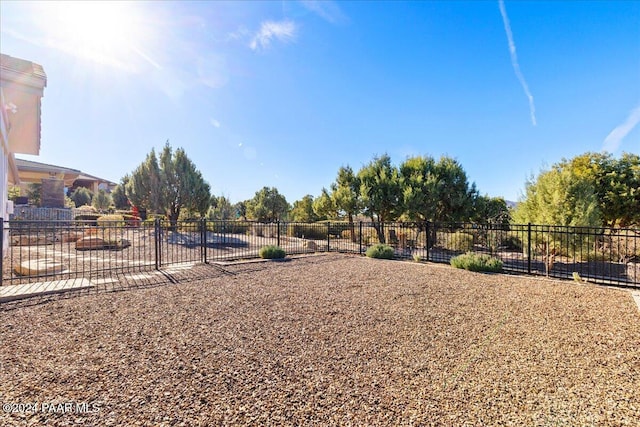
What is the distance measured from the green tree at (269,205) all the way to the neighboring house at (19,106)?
590 inches

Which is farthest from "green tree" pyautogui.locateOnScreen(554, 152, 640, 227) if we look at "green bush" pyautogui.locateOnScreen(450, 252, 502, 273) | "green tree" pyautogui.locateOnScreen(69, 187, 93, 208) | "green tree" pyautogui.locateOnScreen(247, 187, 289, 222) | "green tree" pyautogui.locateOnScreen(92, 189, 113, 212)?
"green tree" pyautogui.locateOnScreen(69, 187, 93, 208)

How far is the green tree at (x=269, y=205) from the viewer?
24812 millimetres

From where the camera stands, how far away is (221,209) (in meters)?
25.3

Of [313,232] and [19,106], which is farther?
[313,232]

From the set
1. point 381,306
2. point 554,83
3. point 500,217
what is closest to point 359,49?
point 554,83

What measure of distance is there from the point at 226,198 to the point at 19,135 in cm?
1676

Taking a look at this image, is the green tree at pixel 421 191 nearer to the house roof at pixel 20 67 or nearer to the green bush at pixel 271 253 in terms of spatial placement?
the green bush at pixel 271 253

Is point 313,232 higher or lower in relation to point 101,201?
lower

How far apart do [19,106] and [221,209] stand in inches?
629

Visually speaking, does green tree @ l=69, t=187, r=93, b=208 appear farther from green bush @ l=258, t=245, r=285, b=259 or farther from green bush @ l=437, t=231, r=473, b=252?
green bush @ l=437, t=231, r=473, b=252

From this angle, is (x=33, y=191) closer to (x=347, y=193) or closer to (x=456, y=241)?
(x=347, y=193)

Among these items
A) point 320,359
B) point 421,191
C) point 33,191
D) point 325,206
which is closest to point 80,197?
point 33,191

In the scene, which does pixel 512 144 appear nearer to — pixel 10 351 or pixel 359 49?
pixel 359 49

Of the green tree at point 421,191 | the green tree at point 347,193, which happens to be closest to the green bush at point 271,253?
the green tree at point 347,193
